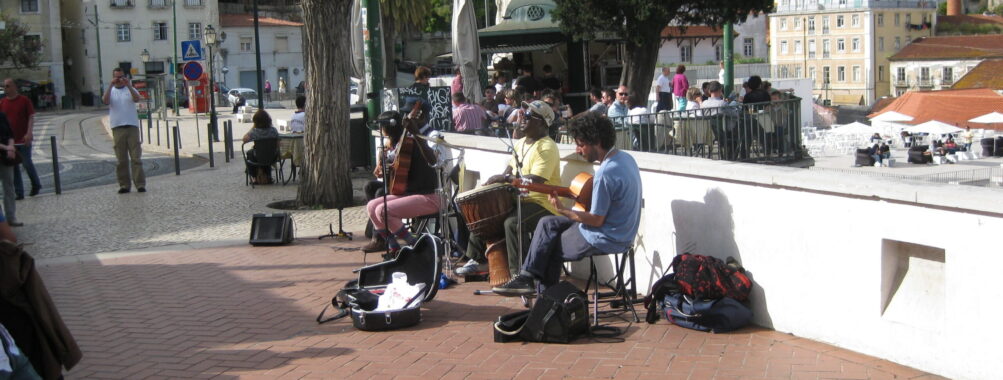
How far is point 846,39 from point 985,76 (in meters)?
26.5

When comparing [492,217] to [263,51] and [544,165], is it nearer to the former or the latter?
[544,165]

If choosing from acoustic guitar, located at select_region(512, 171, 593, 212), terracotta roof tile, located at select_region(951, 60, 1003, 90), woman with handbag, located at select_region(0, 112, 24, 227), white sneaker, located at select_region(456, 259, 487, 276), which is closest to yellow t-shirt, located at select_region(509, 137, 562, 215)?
acoustic guitar, located at select_region(512, 171, 593, 212)

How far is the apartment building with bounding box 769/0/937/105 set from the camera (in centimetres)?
11238

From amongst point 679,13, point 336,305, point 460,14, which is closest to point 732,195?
point 336,305

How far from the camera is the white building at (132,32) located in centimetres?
7419

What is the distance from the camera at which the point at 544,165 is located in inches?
310

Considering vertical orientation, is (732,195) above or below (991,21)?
below

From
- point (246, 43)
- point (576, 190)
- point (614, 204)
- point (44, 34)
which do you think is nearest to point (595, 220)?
point (614, 204)

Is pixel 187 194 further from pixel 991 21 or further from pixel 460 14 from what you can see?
pixel 991 21

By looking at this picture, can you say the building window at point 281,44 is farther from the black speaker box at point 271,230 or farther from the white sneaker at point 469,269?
the white sneaker at point 469,269

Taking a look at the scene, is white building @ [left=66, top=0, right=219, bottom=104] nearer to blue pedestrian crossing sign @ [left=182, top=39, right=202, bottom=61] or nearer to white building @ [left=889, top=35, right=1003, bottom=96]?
blue pedestrian crossing sign @ [left=182, top=39, right=202, bottom=61]

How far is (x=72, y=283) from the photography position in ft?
29.6

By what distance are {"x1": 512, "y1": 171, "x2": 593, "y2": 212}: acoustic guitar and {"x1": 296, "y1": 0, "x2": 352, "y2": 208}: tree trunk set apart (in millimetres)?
5949

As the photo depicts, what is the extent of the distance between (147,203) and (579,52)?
41.7 ft
